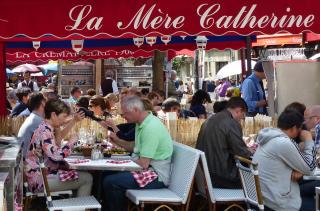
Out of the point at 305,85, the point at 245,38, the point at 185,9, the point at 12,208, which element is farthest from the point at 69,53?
the point at 12,208

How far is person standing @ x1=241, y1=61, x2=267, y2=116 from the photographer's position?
1180cm

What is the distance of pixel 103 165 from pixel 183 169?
2.68 ft

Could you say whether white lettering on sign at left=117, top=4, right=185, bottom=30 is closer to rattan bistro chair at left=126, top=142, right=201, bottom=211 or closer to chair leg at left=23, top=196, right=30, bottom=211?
rattan bistro chair at left=126, top=142, right=201, bottom=211

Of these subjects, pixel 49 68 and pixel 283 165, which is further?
pixel 49 68

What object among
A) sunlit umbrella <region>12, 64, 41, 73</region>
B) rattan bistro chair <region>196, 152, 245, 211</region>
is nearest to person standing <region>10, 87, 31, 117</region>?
rattan bistro chair <region>196, 152, 245, 211</region>

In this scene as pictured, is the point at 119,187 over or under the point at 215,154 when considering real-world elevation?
under

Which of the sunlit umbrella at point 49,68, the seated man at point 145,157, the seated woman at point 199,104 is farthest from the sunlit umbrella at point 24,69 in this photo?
the seated man at point 145,157

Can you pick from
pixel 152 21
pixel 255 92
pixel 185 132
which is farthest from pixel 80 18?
pixel 255 92

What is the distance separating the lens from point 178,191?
6.62 meters

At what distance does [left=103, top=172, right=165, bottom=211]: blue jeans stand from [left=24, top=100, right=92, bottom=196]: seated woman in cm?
35

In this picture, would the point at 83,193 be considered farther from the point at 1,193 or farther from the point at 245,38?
the point at 245,38

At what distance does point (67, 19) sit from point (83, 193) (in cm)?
189

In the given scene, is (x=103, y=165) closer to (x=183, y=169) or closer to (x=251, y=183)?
(x=183, y=169)

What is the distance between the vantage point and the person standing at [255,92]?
1180 centimetres
